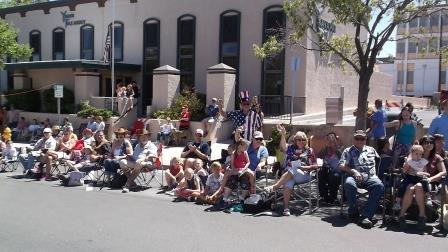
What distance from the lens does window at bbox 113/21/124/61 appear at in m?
25.5

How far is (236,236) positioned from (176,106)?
12685 millimetres

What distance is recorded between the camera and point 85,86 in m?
22.2

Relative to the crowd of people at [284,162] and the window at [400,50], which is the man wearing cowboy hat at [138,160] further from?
the window at [400,50]

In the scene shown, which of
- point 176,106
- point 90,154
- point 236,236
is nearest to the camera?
point 236,236

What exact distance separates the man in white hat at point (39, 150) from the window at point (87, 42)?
15072 mm

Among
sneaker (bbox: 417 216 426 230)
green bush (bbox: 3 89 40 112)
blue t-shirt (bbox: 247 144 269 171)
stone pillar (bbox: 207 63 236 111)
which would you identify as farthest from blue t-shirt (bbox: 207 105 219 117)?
green bush (bbox: 3 89 40 112)

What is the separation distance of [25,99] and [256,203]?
19.8 metres

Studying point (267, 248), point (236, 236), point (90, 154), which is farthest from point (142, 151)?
point (267, 248)

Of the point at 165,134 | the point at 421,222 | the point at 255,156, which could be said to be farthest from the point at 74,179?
the point at 421,222

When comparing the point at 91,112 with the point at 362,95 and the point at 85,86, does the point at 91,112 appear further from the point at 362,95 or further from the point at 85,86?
the point at 362,95

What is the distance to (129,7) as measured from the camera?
83.0 ft

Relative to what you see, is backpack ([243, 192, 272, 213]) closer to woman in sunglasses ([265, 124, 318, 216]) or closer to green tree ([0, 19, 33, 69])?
woman in sunglasses ([265, 124, 318, 216])

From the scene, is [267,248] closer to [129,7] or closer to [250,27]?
[250,27]

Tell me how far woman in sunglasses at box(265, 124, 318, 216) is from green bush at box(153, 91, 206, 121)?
10.2 meters
